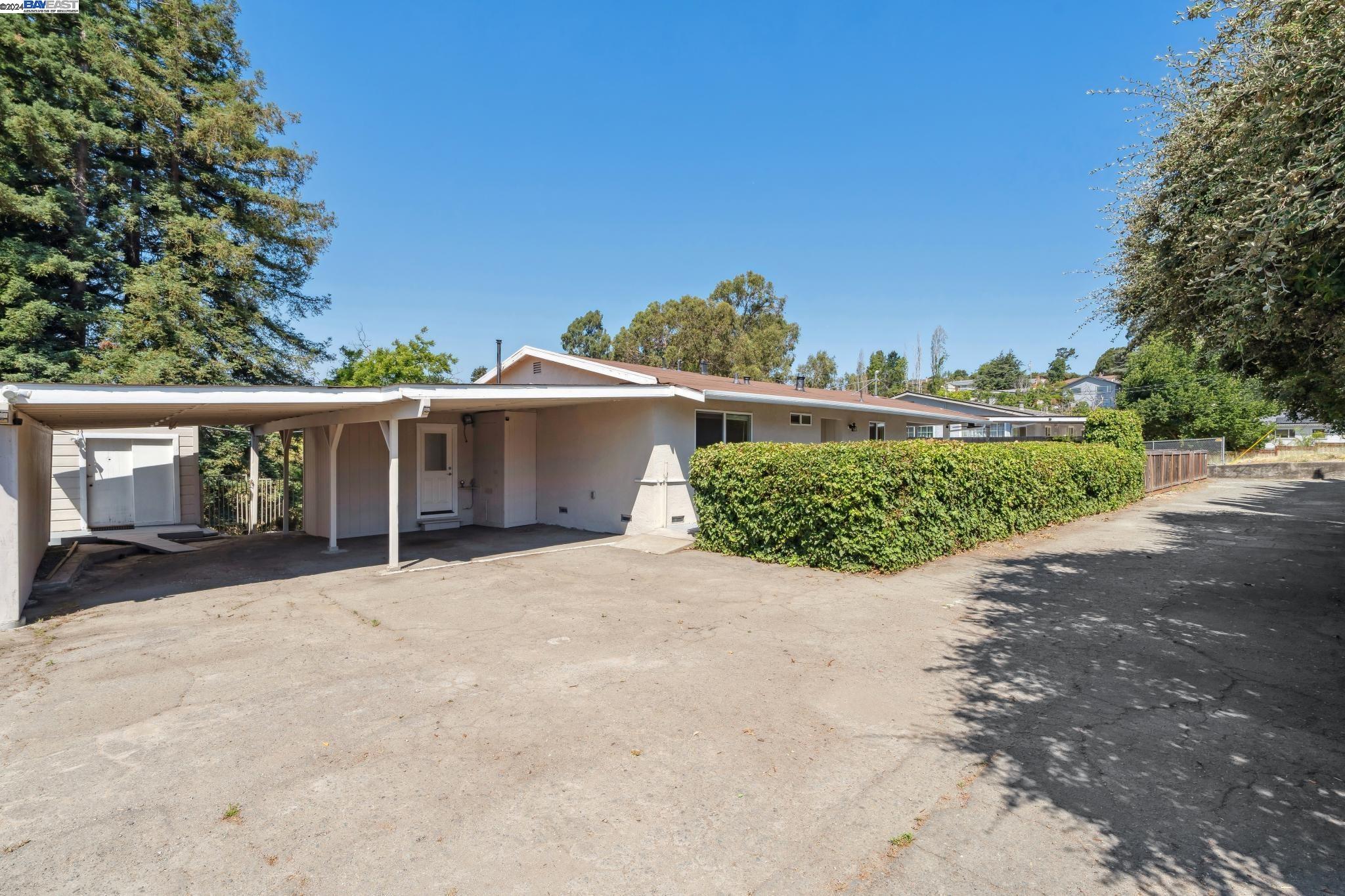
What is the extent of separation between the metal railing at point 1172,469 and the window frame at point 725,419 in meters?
14.6

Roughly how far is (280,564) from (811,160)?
16.2 meters

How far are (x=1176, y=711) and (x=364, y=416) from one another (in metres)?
10.2

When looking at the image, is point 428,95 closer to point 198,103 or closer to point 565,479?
point 198,103

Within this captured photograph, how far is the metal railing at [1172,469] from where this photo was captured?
68.1 feet

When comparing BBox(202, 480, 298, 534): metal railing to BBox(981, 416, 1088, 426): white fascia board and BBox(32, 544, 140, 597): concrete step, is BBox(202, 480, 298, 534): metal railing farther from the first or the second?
BBox(981, 416, 1088, 426): white fascia board

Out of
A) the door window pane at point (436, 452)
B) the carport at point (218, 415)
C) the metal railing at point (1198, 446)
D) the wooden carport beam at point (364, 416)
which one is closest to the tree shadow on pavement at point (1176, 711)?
the carport at point (218, 415)

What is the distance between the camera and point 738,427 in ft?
44.6

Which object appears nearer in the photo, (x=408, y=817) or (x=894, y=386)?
(x=408, y=817)

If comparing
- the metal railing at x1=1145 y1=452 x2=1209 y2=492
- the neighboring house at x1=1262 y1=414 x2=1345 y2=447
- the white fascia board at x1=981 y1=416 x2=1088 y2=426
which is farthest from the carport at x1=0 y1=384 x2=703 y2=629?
the neighboring house at x1=1262 y1=414 x2=1345 y2=447

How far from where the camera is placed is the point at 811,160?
57.8 feet

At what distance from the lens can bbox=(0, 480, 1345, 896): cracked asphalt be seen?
2711mm

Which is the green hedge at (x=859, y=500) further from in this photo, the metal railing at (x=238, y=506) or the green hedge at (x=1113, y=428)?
the metal railing at (x=238, y=506)

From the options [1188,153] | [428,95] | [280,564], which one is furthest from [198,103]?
[1188,153]

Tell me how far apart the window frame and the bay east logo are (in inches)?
680
